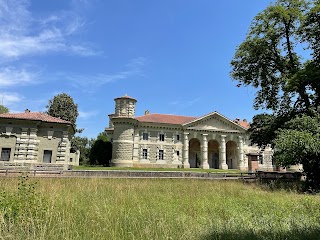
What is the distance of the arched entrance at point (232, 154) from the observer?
4878cm

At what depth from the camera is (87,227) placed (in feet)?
15.1

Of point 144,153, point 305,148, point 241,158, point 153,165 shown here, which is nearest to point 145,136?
point 144,153

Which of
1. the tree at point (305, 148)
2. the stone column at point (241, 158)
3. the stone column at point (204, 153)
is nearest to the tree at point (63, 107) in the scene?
the stone column at point (204, 153)

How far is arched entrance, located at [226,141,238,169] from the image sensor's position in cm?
4878

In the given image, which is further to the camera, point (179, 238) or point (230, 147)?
point (230, 147)

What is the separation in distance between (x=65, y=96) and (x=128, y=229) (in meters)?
45.2

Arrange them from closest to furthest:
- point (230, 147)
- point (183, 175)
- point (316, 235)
Result: point (316, 235), point (183, 175), point (230, 147)

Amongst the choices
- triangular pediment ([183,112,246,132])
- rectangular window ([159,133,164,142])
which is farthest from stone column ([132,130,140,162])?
triangular pediment ([183,112,246,132])

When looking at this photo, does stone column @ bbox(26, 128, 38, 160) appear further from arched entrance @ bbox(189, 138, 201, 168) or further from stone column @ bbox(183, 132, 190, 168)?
arched entrance @ bbox(189, 138, 201, 168)

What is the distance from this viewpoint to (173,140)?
147 feet

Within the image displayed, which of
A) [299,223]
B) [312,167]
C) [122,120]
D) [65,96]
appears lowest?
[299,223]

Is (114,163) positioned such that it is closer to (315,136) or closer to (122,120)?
(122,120)

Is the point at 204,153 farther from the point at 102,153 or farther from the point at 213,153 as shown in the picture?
the point at 102,153

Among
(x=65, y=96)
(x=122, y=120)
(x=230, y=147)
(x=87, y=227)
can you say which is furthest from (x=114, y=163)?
(x=87, y=227)
